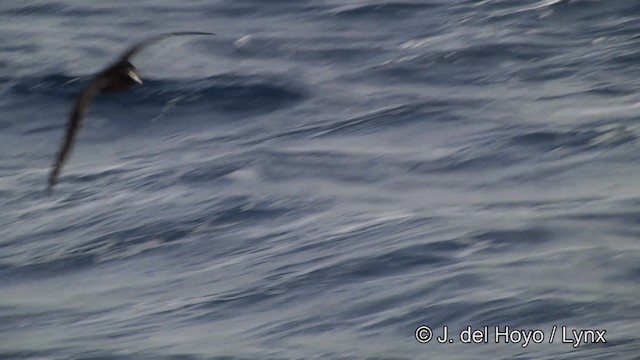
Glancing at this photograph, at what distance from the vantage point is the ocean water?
44.3 feet

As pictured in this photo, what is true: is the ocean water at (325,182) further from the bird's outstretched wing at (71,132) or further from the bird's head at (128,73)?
the bird's outstretched wing at (71,132)

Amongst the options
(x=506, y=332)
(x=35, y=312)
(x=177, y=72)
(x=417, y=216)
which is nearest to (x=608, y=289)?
(x=506, y=332)

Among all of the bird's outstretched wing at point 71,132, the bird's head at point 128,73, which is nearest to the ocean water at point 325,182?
the bird's head at point 128,73

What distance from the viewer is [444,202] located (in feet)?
51.8

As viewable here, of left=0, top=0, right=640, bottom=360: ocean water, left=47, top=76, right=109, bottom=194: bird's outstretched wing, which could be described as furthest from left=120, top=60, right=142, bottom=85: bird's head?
left=0, top=0, right=640, bottom=360: ocean water

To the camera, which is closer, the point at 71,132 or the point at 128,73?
the point at 71,132

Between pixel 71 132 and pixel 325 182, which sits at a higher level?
pixel 71 132

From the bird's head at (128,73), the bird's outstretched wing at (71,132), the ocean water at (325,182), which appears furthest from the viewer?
the ocean water at (325,182)

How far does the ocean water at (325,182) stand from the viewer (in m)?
13.5

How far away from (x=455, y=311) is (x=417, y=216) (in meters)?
2.05

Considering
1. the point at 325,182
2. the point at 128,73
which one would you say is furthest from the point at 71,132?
the point at 325,182

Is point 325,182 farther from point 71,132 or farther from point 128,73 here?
point 71,132

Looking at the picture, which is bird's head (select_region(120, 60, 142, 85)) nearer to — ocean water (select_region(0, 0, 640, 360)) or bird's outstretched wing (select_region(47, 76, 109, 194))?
bird's outstretched wing (select_region(47, 76, 109, 194))

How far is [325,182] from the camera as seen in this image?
16.6 metres
